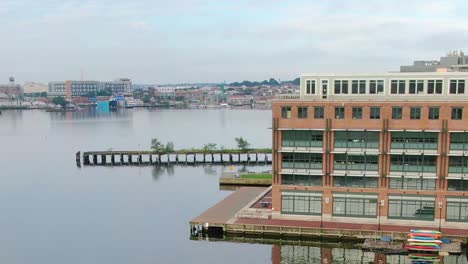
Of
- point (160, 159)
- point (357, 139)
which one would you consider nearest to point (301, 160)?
point (357, 139)

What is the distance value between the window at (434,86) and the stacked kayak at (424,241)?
628 inches

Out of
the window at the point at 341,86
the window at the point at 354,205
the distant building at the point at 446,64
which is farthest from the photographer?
the distant building at the point at 446,64

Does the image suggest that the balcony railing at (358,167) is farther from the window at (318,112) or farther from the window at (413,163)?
the window at (318,112)

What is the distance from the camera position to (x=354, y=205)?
60250 millimetres

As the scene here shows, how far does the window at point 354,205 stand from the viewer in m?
59.7

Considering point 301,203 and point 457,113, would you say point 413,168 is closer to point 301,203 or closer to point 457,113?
point 457,113

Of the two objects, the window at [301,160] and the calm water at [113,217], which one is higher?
the window at [301,160]

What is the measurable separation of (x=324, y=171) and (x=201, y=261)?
17.2 metres

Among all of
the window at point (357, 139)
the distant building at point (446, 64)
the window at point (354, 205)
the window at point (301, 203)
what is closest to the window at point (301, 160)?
the window at point (357, 139)

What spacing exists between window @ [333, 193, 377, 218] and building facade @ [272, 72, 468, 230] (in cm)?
11

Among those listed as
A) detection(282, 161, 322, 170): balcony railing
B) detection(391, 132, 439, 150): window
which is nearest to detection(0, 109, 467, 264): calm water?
detection(282, 161, 322, 170): balcony railing

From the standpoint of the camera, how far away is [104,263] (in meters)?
56.3

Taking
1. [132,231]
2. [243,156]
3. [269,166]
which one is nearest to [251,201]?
[132,231]

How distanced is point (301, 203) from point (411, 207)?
1225 cm
